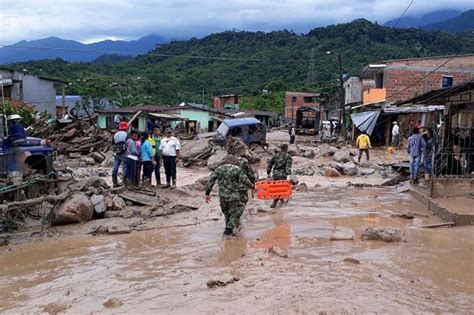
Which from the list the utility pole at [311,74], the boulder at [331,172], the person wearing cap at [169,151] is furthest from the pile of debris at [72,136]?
the utility pole at [311,74]

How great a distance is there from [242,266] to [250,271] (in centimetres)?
32

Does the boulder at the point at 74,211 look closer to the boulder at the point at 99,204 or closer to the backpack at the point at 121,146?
the boulder at the point at 99,204

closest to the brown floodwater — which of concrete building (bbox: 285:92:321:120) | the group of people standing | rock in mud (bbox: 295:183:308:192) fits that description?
the group of people standing

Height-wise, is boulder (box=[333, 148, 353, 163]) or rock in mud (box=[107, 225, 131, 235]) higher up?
boulder (box=[333, 148, 353, 163])

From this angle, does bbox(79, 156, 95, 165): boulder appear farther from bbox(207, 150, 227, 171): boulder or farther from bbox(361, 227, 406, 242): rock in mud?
bbox(361, 227, 406, 242): rock in mud

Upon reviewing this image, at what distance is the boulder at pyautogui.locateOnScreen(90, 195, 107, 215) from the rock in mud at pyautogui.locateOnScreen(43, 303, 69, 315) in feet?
15.8

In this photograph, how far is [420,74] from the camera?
36.5 metres

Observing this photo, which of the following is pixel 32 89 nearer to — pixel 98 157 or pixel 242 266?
pixel 98 157

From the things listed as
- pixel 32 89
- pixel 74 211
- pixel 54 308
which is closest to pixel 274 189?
pixel 74 211

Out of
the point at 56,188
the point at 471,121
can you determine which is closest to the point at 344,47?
the point at 471,121

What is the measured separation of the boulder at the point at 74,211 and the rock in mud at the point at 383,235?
212 inches

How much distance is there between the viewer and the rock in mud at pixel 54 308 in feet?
18.6

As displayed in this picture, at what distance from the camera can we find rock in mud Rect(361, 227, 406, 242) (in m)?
8.53

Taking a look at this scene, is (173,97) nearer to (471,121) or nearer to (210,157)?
(210,157)
